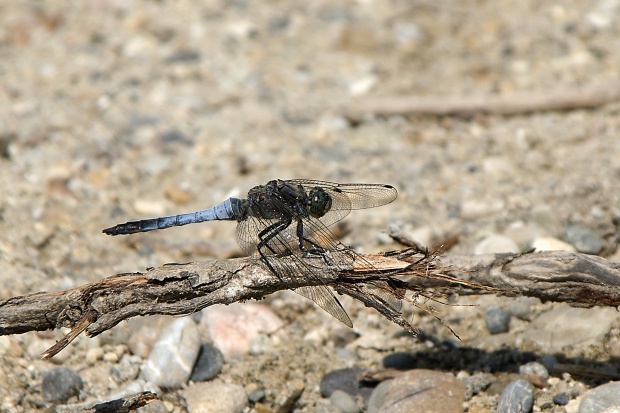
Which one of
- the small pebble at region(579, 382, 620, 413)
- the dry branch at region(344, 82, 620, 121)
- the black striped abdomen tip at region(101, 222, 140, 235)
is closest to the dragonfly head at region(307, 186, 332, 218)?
the black striped abdomen tip at region(101, 222, 140, 235)

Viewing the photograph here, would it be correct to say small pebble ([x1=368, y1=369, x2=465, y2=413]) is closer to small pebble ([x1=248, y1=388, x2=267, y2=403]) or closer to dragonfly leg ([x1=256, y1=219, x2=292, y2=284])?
small pebble ([x1=248, y1=388, x2=267, y2=403])

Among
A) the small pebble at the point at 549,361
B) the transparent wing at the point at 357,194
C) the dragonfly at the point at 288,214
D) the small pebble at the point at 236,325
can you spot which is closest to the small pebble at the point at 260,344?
the small pebble at the point at 236,325

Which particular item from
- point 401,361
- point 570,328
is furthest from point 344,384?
point 570,328

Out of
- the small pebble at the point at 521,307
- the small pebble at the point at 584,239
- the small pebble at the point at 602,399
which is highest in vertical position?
the small pebble at the point at 584,239

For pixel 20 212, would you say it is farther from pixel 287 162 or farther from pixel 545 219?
pixel 545 219

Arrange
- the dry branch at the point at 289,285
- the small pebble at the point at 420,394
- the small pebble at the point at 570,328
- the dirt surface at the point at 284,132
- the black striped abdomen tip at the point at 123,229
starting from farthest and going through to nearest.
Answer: the dirt surface at the point at 284,132 → the black striped abdomen tip at the point at 123,229 → the small pebble at the point at 570,328 → the small pebble at the point at 420,394 → the dry branch at the point at 289,285

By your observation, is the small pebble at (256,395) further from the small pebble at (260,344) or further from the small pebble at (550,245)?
the small pebble at (550,245)

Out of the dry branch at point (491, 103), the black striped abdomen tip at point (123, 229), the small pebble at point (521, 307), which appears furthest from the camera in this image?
the dry branch at point (491, 103)
